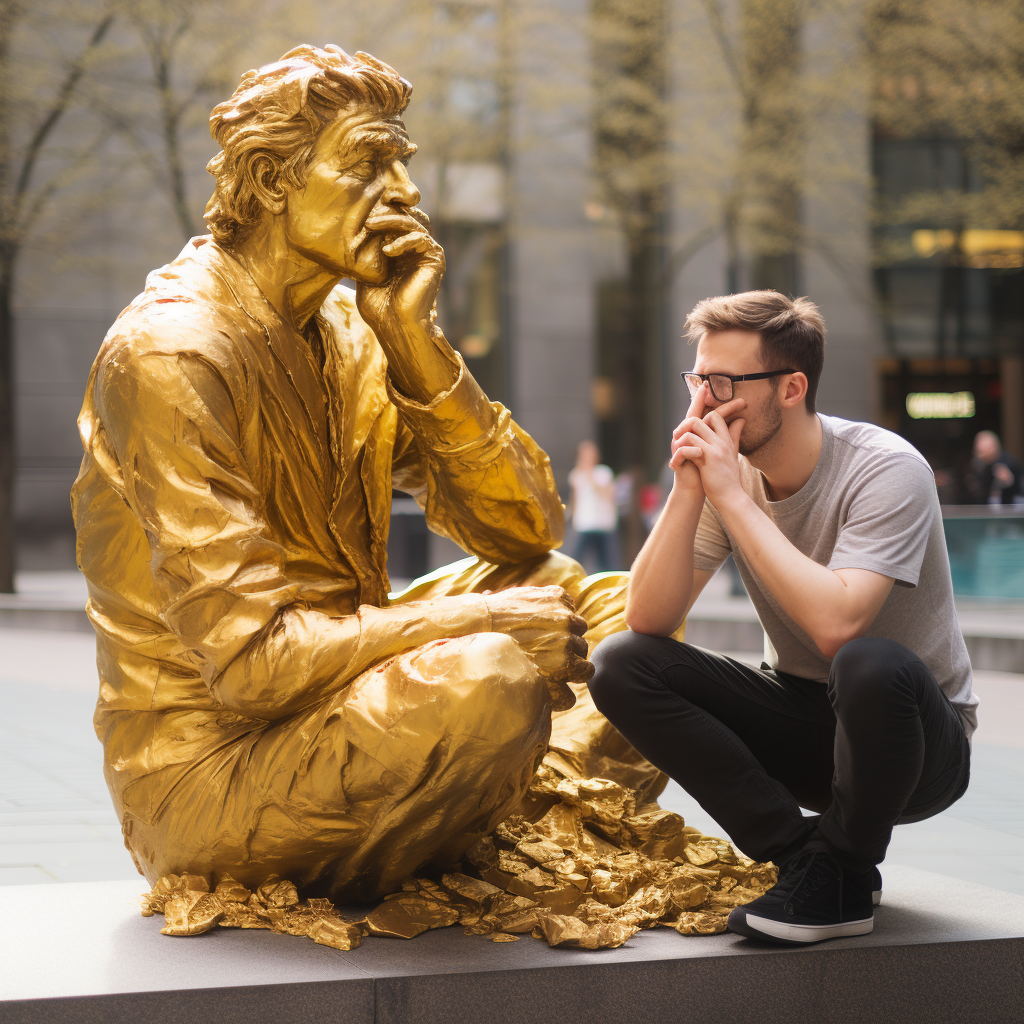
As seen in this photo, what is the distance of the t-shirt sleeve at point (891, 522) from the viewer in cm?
276

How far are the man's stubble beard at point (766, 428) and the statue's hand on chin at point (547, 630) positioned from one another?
0.74m

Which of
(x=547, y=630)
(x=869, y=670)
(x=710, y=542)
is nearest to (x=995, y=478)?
(x=710, y=542)

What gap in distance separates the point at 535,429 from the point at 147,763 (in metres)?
17.6

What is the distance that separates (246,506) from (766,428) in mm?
1224

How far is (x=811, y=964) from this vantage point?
2525mm

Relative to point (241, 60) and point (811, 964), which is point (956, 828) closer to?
point (811, 964)

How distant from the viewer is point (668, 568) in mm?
2922

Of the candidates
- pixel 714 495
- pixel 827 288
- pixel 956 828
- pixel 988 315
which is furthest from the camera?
pixel 988 315

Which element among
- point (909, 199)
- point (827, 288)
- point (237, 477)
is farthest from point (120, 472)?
point (827, 288)

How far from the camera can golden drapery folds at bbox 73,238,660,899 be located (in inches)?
92.3

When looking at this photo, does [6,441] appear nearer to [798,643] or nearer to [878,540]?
Result: [798,643]

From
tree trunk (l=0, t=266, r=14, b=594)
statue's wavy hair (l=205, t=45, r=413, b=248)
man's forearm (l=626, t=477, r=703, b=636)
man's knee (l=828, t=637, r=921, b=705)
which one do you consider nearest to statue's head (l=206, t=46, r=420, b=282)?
statue's wavy hair (l=205, t=45, r=413, b=248)

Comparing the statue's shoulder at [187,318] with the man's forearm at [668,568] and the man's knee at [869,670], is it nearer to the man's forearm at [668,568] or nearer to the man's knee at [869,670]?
the man's forearm at [668,568]

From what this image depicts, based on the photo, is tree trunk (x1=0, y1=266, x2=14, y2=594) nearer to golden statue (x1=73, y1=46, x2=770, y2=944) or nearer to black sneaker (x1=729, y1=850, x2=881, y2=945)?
golden statue (x1=73, y1=46, x2=770, y2=944)
